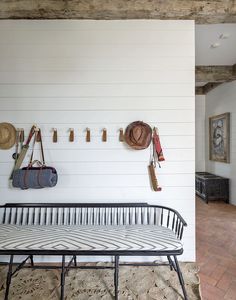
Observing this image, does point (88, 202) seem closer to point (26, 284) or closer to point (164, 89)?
point (26, 284)

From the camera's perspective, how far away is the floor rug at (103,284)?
1916 millimetres

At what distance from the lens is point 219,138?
5.25 metres

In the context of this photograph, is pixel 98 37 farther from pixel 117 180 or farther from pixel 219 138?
pixel 219 138

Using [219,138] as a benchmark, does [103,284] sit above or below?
below

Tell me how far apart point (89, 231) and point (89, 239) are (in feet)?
0.70

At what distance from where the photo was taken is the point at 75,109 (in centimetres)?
249

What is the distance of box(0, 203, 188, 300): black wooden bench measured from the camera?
1.77 metres

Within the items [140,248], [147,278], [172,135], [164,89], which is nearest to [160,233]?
[140,248]

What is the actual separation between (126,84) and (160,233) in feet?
5.32

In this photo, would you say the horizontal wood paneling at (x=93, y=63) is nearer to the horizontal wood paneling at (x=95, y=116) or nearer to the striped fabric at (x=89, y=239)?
the horizontal wood paneling at (x=95, y=116)

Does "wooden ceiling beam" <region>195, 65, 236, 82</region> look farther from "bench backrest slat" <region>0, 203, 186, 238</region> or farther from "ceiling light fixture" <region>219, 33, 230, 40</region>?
"bench backrest slat" <region>0, 203, 186, 238</region>

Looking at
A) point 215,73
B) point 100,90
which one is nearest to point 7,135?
point 100,90

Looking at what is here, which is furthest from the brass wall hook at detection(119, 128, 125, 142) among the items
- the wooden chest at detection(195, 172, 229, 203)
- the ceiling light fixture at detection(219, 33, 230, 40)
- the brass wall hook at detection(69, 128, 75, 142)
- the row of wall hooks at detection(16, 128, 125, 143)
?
the wooden chest at detection(195, 172, 229, 203)

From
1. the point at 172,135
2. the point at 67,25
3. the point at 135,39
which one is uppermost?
the point at 67,25
